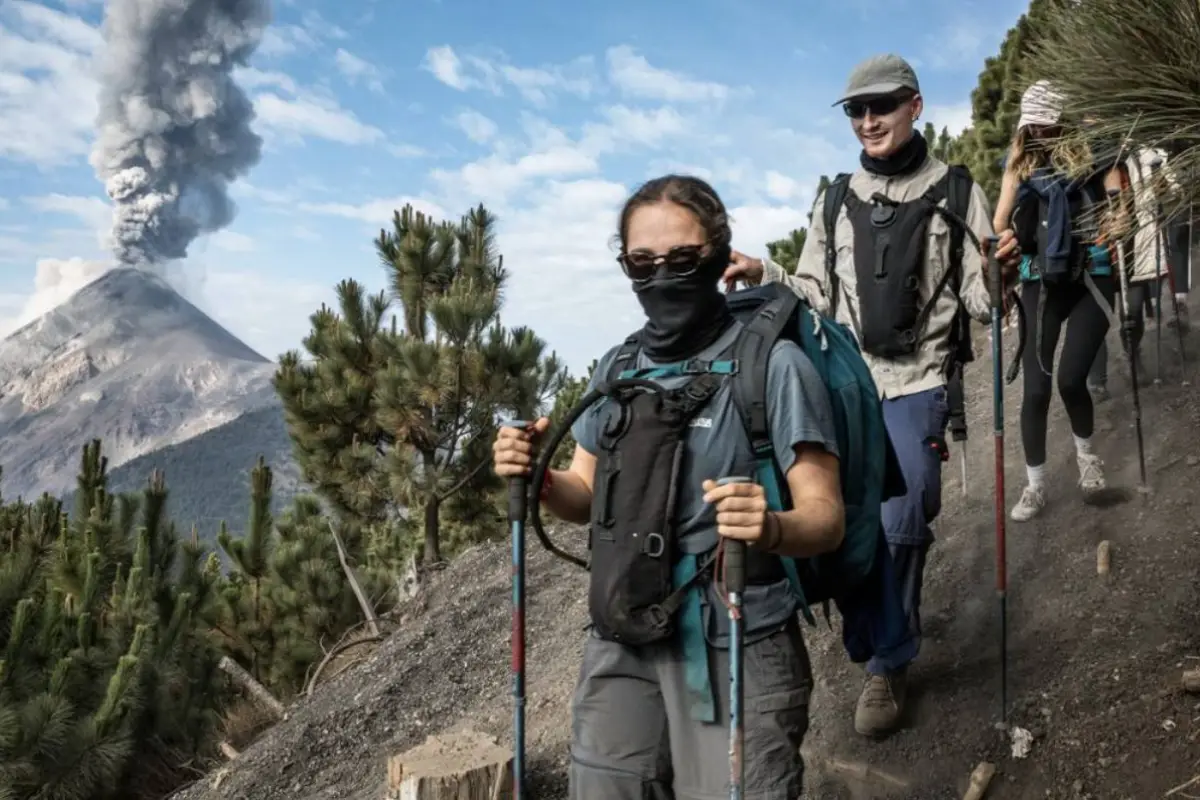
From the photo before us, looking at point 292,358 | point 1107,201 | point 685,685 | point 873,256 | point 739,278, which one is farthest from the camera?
point 292,358

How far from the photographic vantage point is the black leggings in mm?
4504

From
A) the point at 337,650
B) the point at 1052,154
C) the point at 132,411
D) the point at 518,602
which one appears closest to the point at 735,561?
the point at 518,602

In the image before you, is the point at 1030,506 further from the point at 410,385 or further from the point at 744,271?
the point at 410,385

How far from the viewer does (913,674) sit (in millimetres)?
3877

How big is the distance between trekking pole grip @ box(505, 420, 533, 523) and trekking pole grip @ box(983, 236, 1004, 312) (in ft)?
6.07

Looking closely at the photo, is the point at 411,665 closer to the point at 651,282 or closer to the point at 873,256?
the point at 873,256

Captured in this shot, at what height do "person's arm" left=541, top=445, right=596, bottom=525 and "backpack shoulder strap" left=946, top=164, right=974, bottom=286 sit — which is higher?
"backpack shoulder strap" left=946, top=164, right=974, bottom=286

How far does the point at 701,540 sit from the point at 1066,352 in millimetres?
3470

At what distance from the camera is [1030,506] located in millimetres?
5012

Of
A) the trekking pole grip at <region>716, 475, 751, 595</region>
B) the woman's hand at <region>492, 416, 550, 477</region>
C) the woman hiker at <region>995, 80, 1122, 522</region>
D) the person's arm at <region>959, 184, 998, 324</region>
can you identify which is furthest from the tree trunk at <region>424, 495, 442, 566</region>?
the trekking pole grip at <region>716, 475, 751, 595</region>

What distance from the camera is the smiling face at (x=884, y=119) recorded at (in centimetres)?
315

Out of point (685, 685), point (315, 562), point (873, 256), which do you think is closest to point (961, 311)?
point (873, 256)

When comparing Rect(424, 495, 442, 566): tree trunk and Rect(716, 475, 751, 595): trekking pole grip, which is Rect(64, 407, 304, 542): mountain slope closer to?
Rect(424, 495, 442, 566): tree trunk

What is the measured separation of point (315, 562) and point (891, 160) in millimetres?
10621
